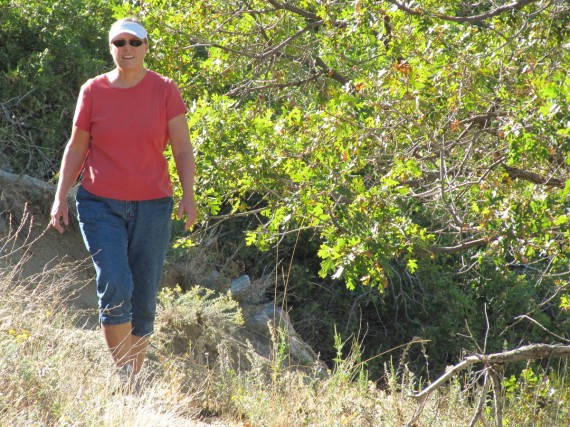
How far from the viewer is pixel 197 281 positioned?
27.0 feet

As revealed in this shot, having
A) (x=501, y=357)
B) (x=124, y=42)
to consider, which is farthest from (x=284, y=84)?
(x=501, y=357)

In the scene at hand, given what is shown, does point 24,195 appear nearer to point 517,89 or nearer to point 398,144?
point 398,144

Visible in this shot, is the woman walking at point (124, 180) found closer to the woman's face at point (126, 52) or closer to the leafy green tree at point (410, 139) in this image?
the woman's face at point (126, 52)

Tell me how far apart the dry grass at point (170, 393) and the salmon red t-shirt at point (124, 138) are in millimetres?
618

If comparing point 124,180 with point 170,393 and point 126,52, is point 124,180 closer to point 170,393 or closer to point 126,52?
point 126,52

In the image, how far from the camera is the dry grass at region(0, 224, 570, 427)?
353cm

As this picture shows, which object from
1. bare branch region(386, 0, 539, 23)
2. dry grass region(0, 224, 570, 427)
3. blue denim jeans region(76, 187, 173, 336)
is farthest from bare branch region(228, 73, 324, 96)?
blue denim jeans region(76, 187, 173, 336)

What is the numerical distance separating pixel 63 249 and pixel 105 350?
325 cm

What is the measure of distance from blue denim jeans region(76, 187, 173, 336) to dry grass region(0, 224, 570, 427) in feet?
0.94

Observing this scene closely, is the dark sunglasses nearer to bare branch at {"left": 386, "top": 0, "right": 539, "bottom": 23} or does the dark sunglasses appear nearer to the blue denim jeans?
the blue denim jeans

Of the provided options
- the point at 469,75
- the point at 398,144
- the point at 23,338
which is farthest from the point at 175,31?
the point at 23,338

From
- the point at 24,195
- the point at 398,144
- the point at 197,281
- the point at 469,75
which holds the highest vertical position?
the point at 469,75

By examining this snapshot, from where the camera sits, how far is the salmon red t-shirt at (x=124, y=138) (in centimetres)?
440

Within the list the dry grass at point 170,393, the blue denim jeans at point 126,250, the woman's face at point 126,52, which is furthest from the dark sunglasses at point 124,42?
the dry grass at point 170,393
